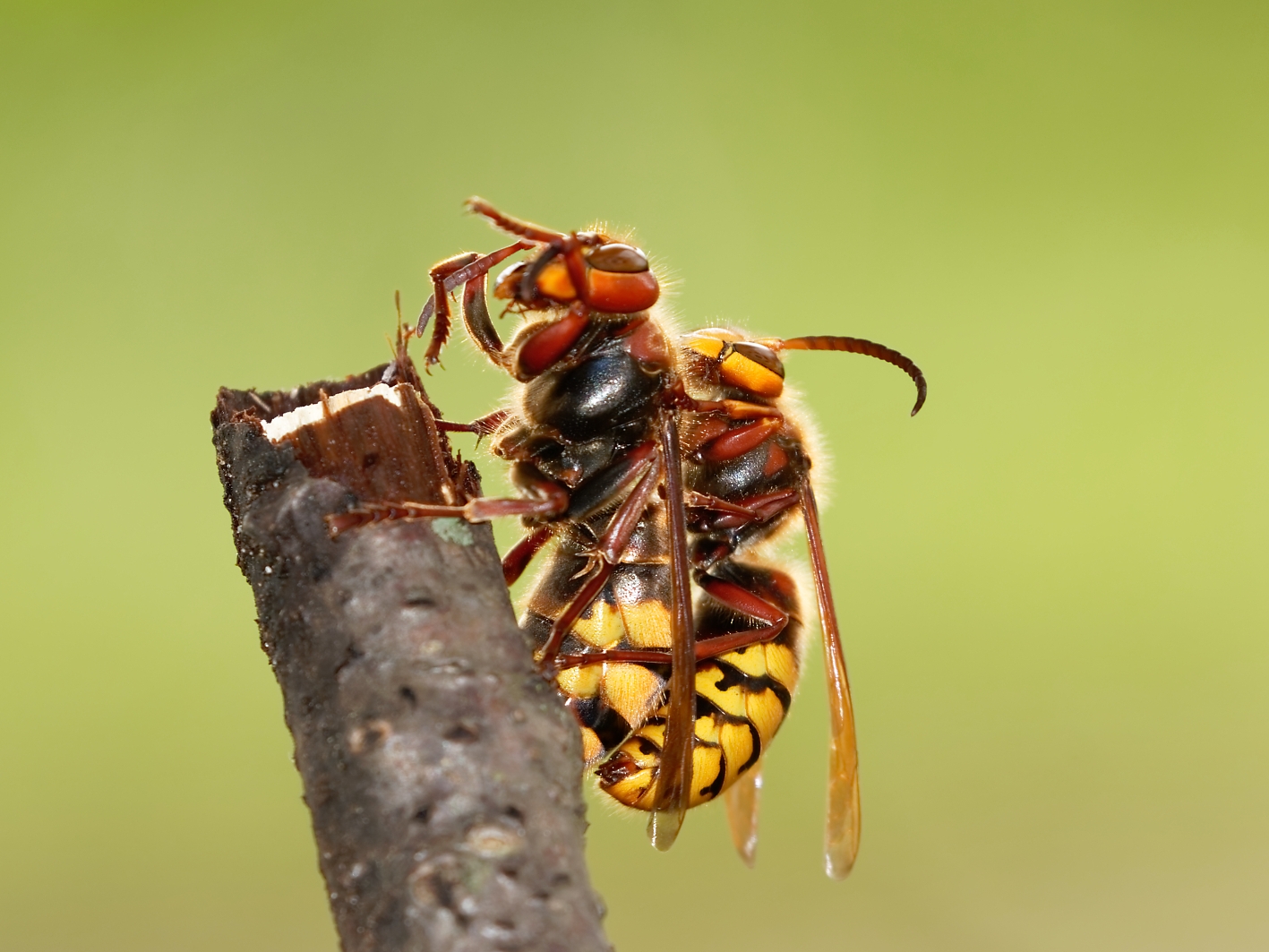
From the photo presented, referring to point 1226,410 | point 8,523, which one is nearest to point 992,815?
point 1226,410

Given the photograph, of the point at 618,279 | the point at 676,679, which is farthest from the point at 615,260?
the point at 676,679

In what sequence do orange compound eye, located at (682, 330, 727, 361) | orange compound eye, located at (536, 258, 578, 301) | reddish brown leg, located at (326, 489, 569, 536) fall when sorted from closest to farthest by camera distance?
1. reddish brown leg, located at (326, 489, 569, 536)
2. orange compound eye, located at (536, 258, 578, 301)
3. orange compound eye, located at (682, 330, 727, 361)

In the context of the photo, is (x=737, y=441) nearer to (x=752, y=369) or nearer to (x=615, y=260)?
(x=752, y=369)

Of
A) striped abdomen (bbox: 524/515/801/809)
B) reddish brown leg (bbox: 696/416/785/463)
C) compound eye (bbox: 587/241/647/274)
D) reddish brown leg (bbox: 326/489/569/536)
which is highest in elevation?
compound eye (bbox: 587/241/647/274)

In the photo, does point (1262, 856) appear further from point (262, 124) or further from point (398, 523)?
point (262, 124)

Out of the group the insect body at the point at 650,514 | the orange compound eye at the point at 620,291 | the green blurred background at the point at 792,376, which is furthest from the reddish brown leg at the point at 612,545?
the green blurred background at the point at 792,376

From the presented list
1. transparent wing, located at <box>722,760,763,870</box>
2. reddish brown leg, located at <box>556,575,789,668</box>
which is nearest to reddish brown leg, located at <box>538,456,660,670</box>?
reddish brown leg, located at <box>556,575,789,668</box>

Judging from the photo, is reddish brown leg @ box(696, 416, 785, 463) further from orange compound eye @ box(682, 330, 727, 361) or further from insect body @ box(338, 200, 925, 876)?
orange compound eye @ box(682, 330, 727, 361)
